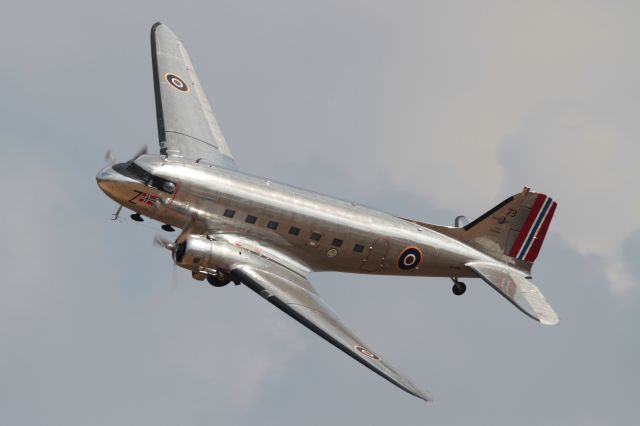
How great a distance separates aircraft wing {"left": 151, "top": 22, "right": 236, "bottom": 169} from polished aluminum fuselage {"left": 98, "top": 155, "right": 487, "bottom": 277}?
11.4ft

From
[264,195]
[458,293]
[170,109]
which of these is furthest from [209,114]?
[458,293]

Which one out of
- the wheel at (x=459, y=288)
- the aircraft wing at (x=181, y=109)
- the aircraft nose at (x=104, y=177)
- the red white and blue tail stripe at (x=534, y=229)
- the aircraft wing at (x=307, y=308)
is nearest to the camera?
the aircraft wing at (x=307, y=308)

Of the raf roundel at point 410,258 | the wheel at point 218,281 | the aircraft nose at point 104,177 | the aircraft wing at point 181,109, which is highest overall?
the aircraft wing at point 181,109

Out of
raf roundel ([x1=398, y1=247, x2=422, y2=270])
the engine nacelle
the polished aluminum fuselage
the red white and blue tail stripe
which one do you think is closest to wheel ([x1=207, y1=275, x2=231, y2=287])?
the engine nacelle

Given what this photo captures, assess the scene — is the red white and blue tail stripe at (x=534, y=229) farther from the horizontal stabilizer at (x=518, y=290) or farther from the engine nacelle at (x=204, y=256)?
the engine nacelle at (x=204, y=256)

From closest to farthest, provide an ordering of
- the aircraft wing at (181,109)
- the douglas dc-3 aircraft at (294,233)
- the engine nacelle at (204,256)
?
1. the engine nacelle at (204,256)
2. the douglas dc-3 aircraft at (294,233)
3. the aircraft wing at (181,109)

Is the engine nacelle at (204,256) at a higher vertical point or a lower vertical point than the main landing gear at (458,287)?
lower

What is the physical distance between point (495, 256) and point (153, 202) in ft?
49.6

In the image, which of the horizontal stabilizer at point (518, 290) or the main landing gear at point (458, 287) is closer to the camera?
the horizontal stabilizer at point (518, 290)

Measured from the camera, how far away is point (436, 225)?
57.9m

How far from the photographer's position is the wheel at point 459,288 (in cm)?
5834

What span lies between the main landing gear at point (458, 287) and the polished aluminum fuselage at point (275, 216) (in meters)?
2.24

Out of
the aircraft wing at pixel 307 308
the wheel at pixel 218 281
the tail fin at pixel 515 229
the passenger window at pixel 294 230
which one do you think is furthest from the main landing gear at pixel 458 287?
the wheel at pixel 218 281

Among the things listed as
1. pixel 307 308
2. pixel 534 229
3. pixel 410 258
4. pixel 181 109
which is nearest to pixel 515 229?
pixel 534 229
